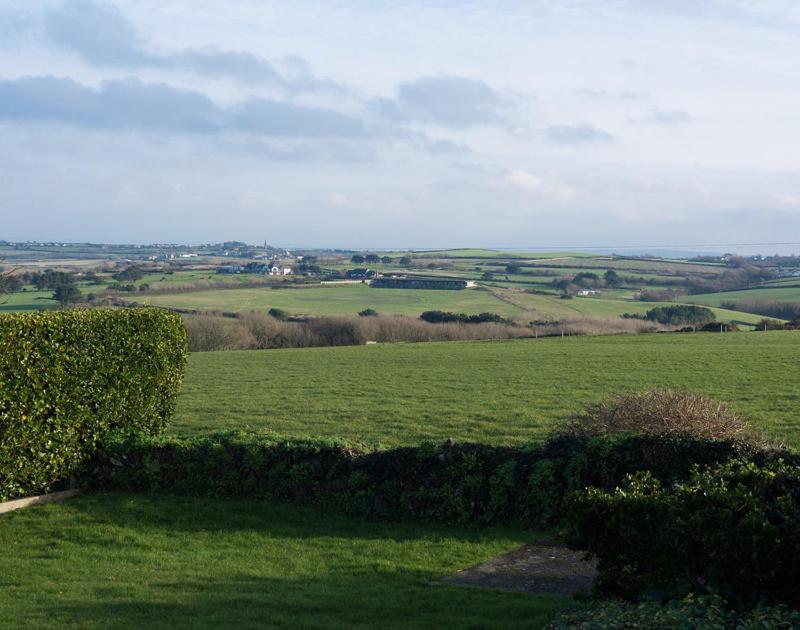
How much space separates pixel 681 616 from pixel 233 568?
19.0ft

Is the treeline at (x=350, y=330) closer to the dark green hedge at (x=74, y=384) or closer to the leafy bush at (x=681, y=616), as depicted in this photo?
the dark green hedge at (x=74, y=384)

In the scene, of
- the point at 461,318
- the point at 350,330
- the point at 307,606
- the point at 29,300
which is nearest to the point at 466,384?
the point at 307,606

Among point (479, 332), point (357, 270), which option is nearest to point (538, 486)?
point (479, 332)

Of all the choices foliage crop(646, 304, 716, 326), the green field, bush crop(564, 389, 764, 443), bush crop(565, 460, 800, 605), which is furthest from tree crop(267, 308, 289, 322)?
bush crop(565, 460, 800, 605)

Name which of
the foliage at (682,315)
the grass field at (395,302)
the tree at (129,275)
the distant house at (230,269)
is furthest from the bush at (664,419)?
the distant house at (230,269)

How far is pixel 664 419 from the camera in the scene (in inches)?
514

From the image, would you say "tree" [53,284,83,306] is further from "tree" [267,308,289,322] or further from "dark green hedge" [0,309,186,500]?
"dark green hedge" [0,309,186,500]

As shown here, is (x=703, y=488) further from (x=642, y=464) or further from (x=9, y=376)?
(x=9, y=376)

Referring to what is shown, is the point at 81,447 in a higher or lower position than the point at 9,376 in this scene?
lower

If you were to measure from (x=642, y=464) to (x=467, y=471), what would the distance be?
2461mm

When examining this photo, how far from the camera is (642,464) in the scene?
37.5 feet

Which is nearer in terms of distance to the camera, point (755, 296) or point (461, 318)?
point (461, 318)

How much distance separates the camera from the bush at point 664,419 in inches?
499

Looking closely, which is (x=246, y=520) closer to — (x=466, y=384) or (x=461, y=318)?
(x=466, y=384)
